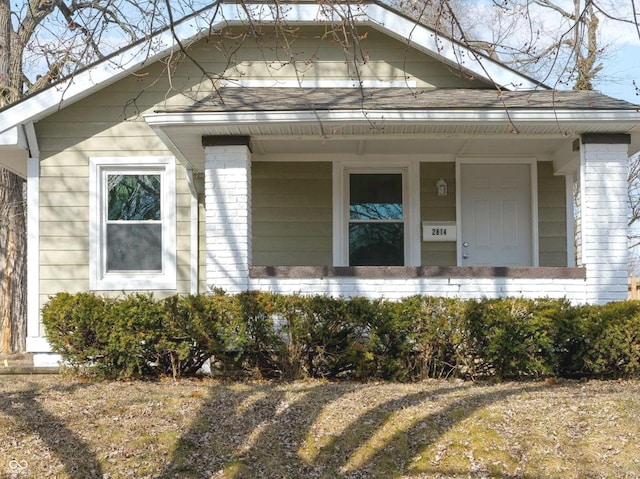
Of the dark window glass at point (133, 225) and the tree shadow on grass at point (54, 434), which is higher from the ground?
the dark window glass at point (133, 225)

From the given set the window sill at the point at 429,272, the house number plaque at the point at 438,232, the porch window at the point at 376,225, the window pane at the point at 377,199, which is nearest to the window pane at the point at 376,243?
the porch window at the point at 376,225

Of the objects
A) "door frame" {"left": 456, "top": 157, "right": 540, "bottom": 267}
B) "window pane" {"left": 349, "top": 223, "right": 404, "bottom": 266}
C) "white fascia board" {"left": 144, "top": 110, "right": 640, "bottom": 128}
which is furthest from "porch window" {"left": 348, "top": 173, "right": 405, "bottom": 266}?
"white fascia board" {"left": 144, "top": 110, "right": 640, "bottom": 128}

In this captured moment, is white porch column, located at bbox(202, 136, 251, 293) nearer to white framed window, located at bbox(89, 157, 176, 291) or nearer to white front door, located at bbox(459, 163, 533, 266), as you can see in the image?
white framed window, located at bbox(89, 157, 176, 291)

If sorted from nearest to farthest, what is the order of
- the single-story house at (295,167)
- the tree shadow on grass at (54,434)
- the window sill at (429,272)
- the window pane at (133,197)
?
1. the tree shadow on grass at (54,434)
2. the window sill at (429,272)
3. the single-story house at (295,167)
4. the window pane at (133,197)

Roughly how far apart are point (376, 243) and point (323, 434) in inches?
202

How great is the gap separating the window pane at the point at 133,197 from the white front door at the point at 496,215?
4.37m

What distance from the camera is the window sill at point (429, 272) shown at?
841cm

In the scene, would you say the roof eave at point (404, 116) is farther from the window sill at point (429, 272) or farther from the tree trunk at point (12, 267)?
the tree trunk at point (12, 267)

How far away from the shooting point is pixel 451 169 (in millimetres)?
10672

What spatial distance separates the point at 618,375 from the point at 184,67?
6.89 metres

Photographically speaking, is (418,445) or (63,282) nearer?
(418,445)

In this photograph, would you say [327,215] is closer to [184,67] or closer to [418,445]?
[184,67]

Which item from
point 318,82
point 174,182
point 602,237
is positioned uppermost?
point 318,82

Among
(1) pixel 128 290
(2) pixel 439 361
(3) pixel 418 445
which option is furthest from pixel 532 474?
(1) pixel 128 290
